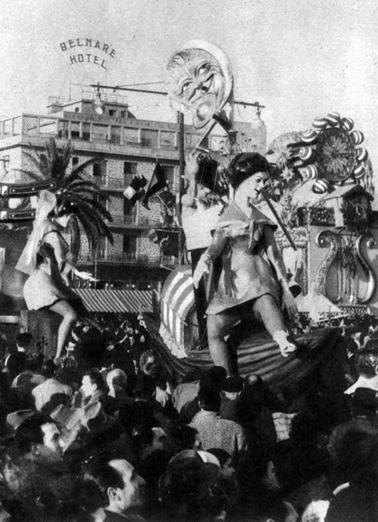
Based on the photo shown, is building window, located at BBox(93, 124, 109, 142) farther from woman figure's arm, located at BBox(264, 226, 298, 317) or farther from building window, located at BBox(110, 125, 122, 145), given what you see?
woman figure's arm, located at BBox(264, 226, 298, 317)

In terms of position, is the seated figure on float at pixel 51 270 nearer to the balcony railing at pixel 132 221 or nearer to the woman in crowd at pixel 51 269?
the woman in crowd at pixel 51 269

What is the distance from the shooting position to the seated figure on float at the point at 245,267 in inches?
411

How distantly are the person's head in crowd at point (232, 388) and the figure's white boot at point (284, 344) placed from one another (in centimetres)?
197

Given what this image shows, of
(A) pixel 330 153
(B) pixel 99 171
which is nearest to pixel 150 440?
(A) pixel 330 153

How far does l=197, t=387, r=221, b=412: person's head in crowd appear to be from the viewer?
7340mm

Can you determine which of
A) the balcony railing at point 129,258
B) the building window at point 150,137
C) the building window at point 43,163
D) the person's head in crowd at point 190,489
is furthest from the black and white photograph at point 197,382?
the building window at point 150,137

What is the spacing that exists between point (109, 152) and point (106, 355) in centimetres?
5780

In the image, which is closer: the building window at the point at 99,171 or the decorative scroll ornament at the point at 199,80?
the decorative scroll ornament at the point at 199,80

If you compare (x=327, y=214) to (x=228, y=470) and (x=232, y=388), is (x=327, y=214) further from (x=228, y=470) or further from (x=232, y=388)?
(x=228, y=470)

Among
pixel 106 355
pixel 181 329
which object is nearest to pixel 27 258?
pixel 181 329

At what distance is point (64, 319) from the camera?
1347 centimetres

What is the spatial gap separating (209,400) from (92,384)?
4.20 feet

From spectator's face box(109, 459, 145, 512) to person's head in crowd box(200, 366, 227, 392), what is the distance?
1822 millimetres

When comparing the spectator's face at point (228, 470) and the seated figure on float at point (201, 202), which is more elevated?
the seated figure on float at point (201, 202)
